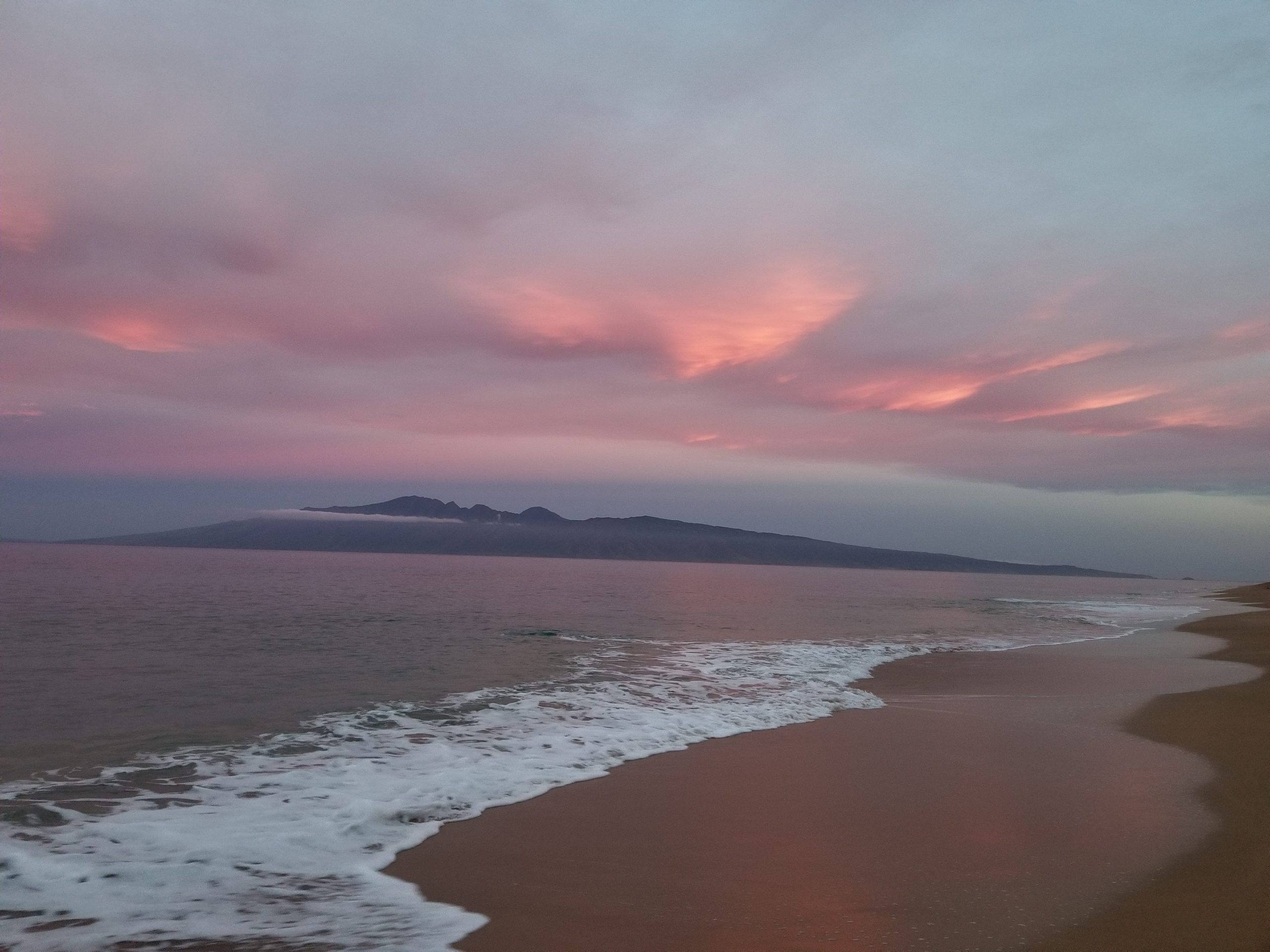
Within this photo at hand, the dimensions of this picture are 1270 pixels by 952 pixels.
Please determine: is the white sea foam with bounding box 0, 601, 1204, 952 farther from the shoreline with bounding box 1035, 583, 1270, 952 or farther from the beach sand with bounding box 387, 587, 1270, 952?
the shoreline with bounding box 1035, 583, 1270, 952

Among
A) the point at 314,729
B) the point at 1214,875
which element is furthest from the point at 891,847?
the point at 314,729

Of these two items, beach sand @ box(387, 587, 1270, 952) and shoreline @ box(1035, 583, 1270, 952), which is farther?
beach sand @ box(387, 587, 1270, 952)

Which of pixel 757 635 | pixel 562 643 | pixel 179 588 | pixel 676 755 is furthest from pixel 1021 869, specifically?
pixel 179 588

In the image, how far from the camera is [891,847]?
6238 mm

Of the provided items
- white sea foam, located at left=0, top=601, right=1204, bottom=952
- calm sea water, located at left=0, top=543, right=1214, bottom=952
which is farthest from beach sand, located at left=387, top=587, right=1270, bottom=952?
calm sea water, located at left=0, top=543, right=1214, bottom=952

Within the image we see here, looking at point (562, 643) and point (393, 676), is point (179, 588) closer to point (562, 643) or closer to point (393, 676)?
point (562, 643)

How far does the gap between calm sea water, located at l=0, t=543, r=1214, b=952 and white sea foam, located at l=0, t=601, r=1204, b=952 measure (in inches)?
1.2

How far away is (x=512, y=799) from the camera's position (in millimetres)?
7719

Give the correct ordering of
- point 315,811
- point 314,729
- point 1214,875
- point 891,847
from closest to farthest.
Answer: point 1214,875 < point 891,847 < point 315,811 < point 314,729

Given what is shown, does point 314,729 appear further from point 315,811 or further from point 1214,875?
point 1214,875

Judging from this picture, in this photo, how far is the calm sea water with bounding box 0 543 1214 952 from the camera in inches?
209

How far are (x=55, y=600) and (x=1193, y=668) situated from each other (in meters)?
39.9

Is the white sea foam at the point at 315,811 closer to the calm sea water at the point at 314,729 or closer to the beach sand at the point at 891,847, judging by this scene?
the calm sea water at the point at 314,729

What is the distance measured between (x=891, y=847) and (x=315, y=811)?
504 cm
